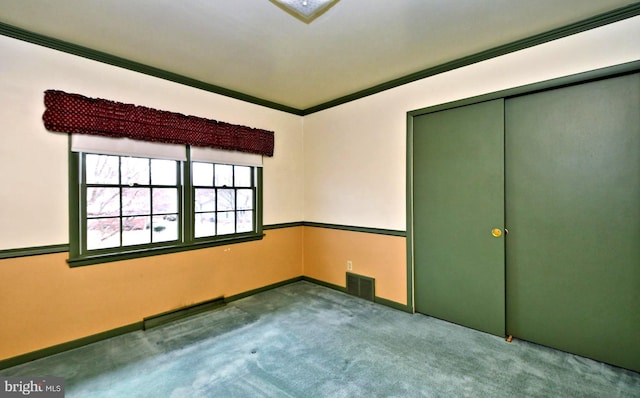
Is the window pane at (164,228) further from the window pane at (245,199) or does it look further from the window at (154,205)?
the window pane at (245,199)

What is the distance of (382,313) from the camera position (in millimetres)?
3326

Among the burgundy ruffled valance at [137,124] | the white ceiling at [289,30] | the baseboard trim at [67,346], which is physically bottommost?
the baseboard trim at [67,346]

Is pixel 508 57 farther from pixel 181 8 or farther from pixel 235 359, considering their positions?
pixel 235 359

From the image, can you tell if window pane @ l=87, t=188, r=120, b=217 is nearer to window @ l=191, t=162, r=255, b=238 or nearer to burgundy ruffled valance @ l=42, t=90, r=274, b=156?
burgundy ruffled valance @ l=42, t=90, r=274, b=156

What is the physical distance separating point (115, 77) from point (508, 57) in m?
3.75

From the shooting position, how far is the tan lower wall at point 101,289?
2363mm

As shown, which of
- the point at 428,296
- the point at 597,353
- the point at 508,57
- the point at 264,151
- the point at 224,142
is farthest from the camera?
the point at 264,151

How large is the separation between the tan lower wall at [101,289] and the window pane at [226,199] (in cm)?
51

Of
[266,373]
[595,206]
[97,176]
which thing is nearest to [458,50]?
[595,206]

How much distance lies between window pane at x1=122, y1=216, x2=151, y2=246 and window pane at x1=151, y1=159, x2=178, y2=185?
417 mm

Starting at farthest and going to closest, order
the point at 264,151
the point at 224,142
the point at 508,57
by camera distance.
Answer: the point at 264,151 → the point at 224,142 → the point at 508,57

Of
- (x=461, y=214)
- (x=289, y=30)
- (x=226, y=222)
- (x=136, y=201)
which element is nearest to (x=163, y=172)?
(x=136, y=201)

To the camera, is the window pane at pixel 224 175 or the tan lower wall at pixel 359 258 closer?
the tan lower wall at pixel 359 258

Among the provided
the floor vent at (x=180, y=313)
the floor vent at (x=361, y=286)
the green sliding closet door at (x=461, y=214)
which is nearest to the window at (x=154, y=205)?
the floor vent at (x=180, y=313)
